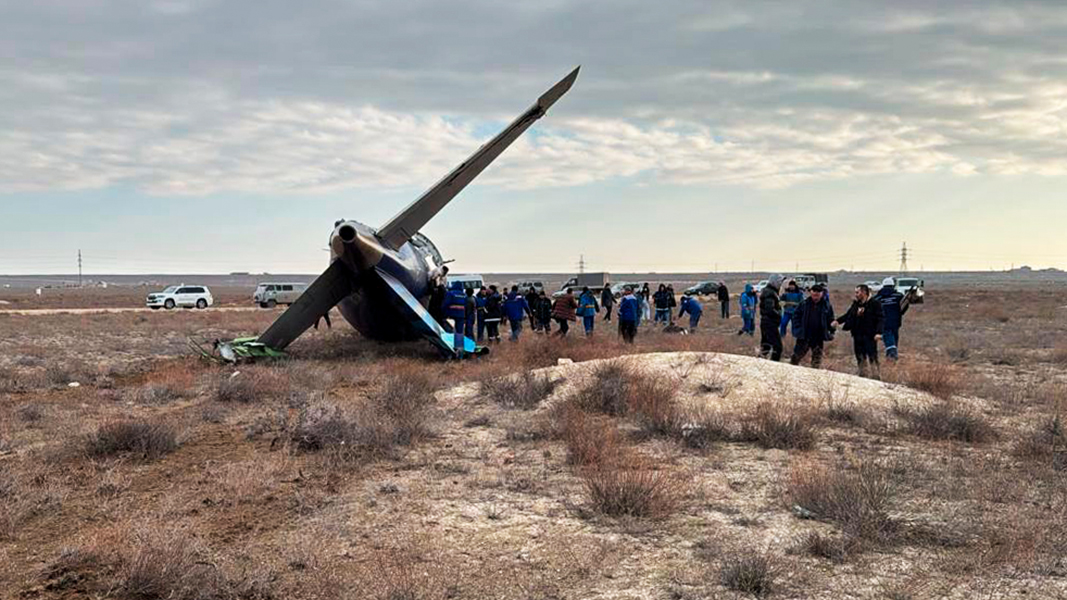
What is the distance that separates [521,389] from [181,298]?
2084 inches

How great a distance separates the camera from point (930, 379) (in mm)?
13398

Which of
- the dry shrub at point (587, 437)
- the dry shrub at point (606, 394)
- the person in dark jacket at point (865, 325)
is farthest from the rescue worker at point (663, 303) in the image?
the dry shrub at point (587, 437)

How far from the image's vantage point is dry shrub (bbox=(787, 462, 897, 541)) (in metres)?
6.24

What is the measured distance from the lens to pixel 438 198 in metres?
19.0

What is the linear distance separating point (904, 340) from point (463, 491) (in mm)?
20929

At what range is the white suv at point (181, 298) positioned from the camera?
57.0 metres

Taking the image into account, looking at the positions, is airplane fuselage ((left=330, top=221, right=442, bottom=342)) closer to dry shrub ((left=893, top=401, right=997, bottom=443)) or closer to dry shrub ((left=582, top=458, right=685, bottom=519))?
dry shrub ((left=582, top=458, right=685, bottom=519))

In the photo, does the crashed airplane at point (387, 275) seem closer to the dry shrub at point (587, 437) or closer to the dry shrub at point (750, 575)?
the dry shrub at point (587, 437)

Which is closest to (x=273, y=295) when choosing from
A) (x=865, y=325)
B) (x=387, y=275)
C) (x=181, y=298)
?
(x=181, y=298)

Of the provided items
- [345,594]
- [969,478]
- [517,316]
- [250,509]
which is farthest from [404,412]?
[517,316]

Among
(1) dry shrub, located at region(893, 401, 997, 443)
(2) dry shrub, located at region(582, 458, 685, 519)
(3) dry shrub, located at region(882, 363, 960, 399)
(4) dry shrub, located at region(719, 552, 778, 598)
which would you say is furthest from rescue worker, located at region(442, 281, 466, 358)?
(4) dry shrub, located at region(719, 552, 778, 598)

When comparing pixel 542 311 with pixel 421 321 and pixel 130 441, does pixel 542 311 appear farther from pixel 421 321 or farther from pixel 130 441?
pixel 130 441

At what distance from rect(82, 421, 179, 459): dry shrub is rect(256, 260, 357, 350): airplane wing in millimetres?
9183

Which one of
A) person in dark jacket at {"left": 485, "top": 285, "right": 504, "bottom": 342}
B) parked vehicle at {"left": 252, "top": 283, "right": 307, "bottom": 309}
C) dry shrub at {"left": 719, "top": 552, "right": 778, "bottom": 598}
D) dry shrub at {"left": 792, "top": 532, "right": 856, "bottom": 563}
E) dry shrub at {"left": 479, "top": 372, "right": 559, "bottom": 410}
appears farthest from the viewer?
parked vehicle at {"left": 252, "top": 283, "right": 307, "bottom": 309}
